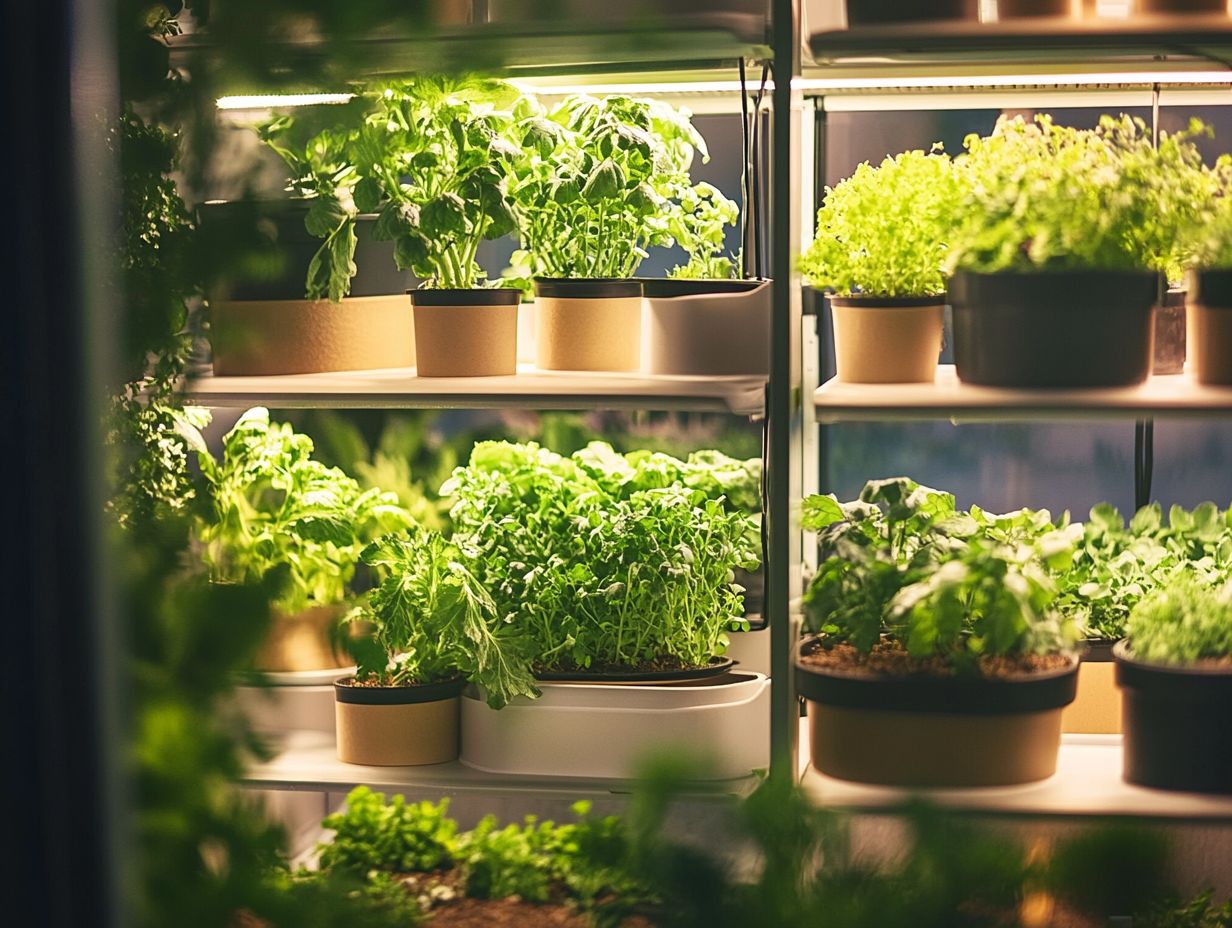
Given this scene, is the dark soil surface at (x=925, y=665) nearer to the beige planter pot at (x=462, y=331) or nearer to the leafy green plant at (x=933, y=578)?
the leafy green plant at (x=933, y=578)

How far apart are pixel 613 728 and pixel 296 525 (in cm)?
58

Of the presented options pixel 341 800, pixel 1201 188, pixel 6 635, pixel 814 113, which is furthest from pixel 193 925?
pixel 814 113

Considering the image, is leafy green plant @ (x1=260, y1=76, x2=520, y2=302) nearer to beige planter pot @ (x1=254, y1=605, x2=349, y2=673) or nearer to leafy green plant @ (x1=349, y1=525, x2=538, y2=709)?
leafy green plant @ (x1=349, y1=525, x2=538, y2=709)

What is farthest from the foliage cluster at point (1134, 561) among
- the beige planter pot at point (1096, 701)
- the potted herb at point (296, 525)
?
the potted herb at point (296, 525)

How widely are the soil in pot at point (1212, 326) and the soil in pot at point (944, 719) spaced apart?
1.40 feet

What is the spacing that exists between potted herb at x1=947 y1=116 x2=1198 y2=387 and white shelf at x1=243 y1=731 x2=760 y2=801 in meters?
0.67

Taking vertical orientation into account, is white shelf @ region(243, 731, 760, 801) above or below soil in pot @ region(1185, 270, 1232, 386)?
below

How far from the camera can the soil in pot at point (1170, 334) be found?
188 centimetres

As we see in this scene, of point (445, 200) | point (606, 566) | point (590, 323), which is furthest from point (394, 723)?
point (445, 200)

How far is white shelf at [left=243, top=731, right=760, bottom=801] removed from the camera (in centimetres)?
183

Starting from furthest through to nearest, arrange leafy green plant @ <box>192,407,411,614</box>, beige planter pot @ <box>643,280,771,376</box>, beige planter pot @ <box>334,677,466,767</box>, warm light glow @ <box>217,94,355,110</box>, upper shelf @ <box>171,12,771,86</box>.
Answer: leafy green plant @ <box>192,407,411,614</box> < beige planter pot @ <box>334,677,466,767</box> < beige planter pot @ <box>643,280,771,376</box> < upper shelf @ <box>171,12,771,86</box> < warm light glow @ <box>217,94,355,110</box>

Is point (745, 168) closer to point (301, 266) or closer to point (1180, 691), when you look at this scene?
point (301, 266)

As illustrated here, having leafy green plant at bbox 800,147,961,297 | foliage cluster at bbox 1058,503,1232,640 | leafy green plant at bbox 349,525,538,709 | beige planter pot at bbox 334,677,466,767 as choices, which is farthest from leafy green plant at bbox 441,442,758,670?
foliage cluster at bbox 1058,503,1232,640

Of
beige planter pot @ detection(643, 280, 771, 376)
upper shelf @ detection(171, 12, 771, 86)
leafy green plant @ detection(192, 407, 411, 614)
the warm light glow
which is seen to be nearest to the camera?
the warm light glow
